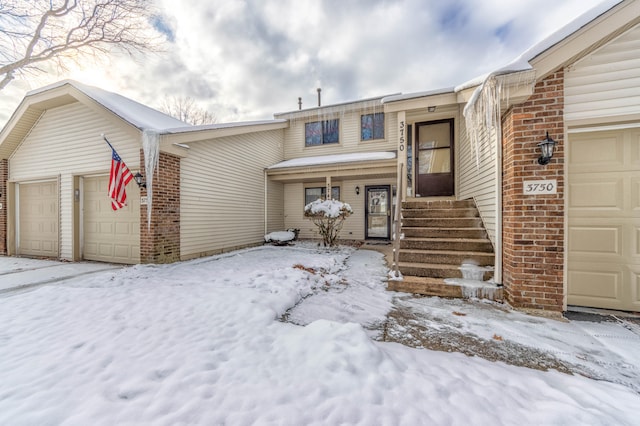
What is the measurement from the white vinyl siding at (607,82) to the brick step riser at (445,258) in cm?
212

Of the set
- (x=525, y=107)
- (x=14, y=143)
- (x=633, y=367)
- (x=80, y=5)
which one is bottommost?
(x=633, y=367)

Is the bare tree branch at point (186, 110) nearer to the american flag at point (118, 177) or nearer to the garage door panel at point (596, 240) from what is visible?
the american flag at point (118, 177)

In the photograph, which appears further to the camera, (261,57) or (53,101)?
(261,57)

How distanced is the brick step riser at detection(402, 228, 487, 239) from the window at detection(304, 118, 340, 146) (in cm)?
631

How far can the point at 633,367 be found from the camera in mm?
2020

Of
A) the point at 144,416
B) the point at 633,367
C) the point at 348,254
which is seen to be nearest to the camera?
the point at 144,416

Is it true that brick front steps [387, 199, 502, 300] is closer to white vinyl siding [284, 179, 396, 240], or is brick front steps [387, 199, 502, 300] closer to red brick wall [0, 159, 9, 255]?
white vinyl siding [284, 179, 396, 240]

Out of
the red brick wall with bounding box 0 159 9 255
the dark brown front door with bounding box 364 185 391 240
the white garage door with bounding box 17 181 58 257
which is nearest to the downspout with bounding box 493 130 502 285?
the dark brown front door with bounding box 364 185 391 240

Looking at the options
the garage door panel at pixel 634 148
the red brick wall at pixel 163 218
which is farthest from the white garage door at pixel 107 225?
the garage door panel at pixel 634 148

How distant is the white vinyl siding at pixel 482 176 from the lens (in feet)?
12.6

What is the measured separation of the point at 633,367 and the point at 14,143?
41.1 ft

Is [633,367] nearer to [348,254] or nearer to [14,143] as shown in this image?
[348,254]

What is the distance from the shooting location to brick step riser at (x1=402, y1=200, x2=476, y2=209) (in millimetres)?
4997

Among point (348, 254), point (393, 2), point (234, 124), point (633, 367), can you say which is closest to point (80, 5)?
point (234, 124)
